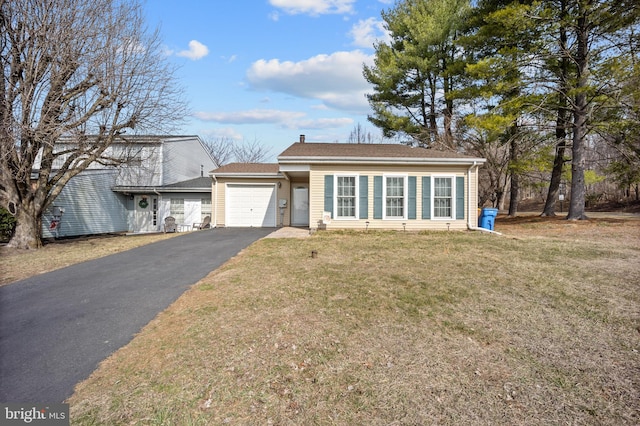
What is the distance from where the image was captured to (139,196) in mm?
18562

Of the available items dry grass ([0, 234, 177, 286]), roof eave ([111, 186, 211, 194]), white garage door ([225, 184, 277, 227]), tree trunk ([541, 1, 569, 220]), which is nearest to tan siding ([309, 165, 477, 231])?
white garage door ([225, 184, 277, 227])

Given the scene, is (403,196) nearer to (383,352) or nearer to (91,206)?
(383,352)

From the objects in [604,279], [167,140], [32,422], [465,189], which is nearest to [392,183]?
[465,189]

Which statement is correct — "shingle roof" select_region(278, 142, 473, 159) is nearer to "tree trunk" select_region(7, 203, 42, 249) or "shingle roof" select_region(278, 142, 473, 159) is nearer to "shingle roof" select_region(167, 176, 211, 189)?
"shingle roof" select_region(167, 176, 211, 189)

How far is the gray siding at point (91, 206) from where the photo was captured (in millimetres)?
14953

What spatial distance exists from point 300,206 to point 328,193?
3.69 m

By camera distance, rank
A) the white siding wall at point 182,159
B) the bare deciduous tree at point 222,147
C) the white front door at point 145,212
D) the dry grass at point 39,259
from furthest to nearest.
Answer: the bare deciduous tree at point 222,147 → the white siding wall at point 182,159 → the white front door at point 145,212 → the dry grass at point 39,259

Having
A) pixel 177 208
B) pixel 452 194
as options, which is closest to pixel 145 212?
pixel 177 208

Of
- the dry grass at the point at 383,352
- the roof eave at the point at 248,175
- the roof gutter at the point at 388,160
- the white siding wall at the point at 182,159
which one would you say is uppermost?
the white siding wall at the point at 182,159

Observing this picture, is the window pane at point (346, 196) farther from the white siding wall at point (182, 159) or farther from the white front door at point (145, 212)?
the white front door at point (145, 212)

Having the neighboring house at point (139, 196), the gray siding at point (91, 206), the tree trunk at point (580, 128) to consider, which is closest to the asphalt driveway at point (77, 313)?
the gray siding at point (91, 206)

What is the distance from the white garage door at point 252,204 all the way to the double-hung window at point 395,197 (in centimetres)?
579

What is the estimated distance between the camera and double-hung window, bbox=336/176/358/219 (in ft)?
39.8

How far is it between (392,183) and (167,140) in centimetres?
1304
